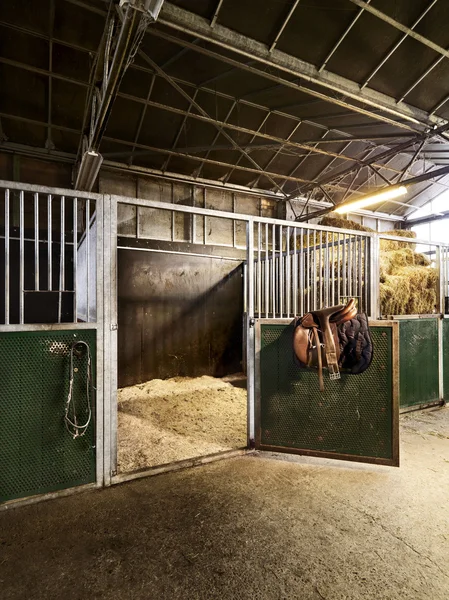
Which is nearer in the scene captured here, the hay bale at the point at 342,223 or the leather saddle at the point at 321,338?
the leather saddle at the point at 321,338

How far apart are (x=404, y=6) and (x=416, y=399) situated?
4163mm

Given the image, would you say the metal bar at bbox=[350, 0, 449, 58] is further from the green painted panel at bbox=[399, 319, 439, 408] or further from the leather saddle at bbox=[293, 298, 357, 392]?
the green painted panel at bbox=[399, 319, 439, 408]

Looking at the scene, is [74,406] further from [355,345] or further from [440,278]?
[440,278]

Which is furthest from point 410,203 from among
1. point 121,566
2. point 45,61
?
point 121,566

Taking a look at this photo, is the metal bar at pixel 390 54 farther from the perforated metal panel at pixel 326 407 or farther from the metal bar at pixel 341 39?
the perforated metal panel at pixel 326 407

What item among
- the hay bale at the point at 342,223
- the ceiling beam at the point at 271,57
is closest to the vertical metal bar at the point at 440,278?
the ceiling beam at the point at 271,57

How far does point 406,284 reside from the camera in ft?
12.5

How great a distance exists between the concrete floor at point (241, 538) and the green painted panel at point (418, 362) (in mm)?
1327

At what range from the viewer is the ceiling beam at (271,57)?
2.70 metres

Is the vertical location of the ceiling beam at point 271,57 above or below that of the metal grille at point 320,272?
above

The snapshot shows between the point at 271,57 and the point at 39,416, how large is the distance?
→ 3.72 m

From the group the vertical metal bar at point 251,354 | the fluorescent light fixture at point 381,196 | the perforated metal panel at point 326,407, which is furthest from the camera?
the fluorescent light fixture at point 381,196

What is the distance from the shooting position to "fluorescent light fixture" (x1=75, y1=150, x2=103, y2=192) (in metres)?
3.44

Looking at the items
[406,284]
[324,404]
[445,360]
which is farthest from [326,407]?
[445,360]
